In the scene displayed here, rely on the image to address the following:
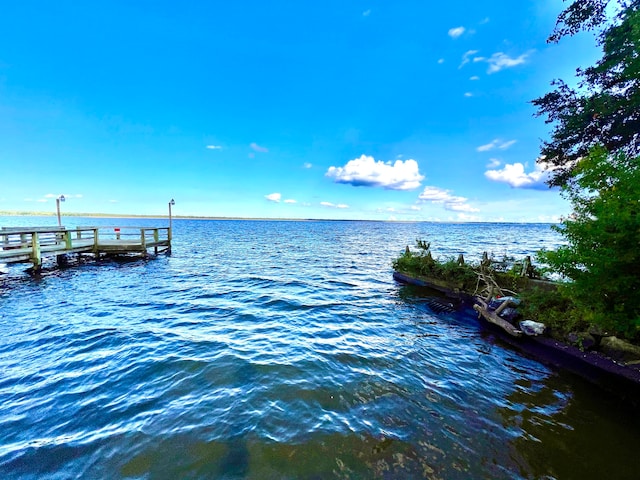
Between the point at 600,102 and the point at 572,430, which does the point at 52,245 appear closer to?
the point at 572,430

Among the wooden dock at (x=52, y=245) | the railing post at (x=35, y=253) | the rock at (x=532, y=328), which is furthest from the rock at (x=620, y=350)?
the railing post at (x=35, y=253)

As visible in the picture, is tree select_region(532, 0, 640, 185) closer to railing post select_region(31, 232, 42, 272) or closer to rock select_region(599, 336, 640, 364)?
rock select_region(599, 336, 640, 364)

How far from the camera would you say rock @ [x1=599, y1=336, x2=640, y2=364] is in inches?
247

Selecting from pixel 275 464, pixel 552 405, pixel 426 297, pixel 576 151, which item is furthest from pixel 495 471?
pixel 576 151

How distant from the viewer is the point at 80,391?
5445 millimetres

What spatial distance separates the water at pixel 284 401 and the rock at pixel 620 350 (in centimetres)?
112

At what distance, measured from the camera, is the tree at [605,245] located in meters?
5.75

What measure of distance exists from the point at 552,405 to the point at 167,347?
9.16 meters

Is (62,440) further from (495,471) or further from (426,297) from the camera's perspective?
(426,297)

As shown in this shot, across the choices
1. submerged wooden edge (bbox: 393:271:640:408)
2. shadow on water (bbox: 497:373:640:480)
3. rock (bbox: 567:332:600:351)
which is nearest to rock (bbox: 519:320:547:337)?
submerged wooden edge (bbox: 393:271:640:408)

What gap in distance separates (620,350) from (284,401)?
8.17 m

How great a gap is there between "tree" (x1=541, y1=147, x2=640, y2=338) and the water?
192 cm

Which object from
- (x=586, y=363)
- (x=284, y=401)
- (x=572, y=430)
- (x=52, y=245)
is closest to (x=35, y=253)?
(x=52, y=245)

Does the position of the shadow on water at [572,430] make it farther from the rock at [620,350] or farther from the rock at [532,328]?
the rock at [532,328]
